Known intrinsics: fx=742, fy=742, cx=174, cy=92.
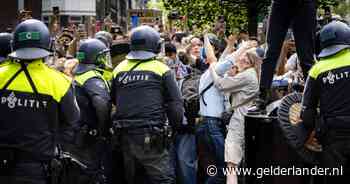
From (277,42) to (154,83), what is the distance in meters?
1.76

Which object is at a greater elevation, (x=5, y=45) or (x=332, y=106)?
(x=5, y=45)

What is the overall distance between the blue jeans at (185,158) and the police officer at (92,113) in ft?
4.19

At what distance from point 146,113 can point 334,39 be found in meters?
2.60

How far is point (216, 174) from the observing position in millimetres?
9828

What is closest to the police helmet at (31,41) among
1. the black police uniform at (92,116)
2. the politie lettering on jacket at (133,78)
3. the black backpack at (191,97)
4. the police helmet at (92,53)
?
the politie lettering on jacket at (133,78)

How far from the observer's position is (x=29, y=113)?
20.4 ft

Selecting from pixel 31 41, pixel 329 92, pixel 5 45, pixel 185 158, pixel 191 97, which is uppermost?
pixel 31 41

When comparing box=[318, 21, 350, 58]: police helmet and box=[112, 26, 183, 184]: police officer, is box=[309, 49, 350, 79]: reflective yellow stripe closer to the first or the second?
box=[318, 21, 350, 58]: police helmet

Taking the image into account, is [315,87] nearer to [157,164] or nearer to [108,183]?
[157,164]

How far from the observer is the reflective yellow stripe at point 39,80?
6262 mm

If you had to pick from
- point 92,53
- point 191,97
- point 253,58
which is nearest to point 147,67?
point 92,53

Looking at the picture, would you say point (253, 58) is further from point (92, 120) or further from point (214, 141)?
point (92, 120)

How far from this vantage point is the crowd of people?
6.26 m

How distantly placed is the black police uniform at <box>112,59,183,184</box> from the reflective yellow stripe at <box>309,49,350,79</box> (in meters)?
2.26
